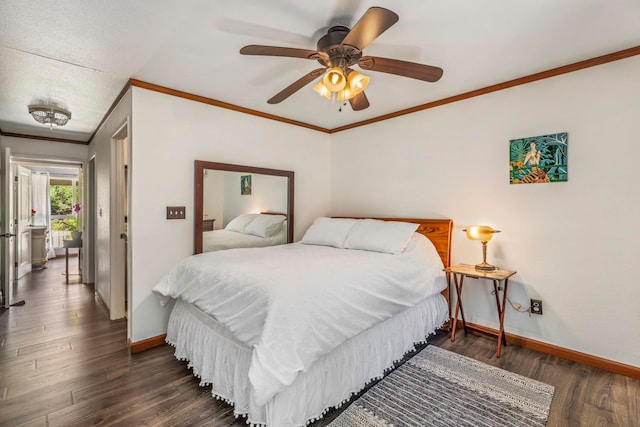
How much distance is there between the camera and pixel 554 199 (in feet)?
7.90

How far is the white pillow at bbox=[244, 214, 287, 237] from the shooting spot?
3.23 meters

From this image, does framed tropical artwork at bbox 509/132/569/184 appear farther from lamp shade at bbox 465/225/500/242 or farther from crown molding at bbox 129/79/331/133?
crown molding at bbox 129/79/331/133

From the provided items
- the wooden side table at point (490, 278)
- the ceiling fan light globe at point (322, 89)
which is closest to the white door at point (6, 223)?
the ceiling fan light globe at point (322, 89)

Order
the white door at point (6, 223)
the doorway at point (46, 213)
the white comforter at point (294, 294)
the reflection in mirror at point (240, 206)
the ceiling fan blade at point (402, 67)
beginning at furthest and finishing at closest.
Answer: the doorway at point (46, 213) < the white door at point (6, 223) < the reflection in mirror at point (240, 206) < the ceiling fan blade at point (402, 67) < the white comforter at point (294, 294)

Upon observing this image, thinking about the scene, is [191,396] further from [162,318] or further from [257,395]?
[162,318]

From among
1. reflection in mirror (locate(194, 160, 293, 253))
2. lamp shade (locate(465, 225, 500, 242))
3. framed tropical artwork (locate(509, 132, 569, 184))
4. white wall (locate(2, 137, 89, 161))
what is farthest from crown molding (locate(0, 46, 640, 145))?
lamp shade (locate(465, 225, 500, 242))

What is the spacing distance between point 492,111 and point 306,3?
2014mm

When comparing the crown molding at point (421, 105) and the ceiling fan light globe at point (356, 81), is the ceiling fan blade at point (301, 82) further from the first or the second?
the crown molding at point (421, 105)

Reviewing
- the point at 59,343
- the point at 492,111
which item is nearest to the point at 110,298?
the point at 59,343

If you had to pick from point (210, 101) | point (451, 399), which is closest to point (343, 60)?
point (210, 101)

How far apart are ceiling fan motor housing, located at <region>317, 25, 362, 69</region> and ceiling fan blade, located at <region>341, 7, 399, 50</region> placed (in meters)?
0.11

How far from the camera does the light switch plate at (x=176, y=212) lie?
8.69 ft

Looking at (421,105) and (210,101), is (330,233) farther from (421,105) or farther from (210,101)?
(210,101)

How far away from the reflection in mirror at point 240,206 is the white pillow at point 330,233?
0.43 m
